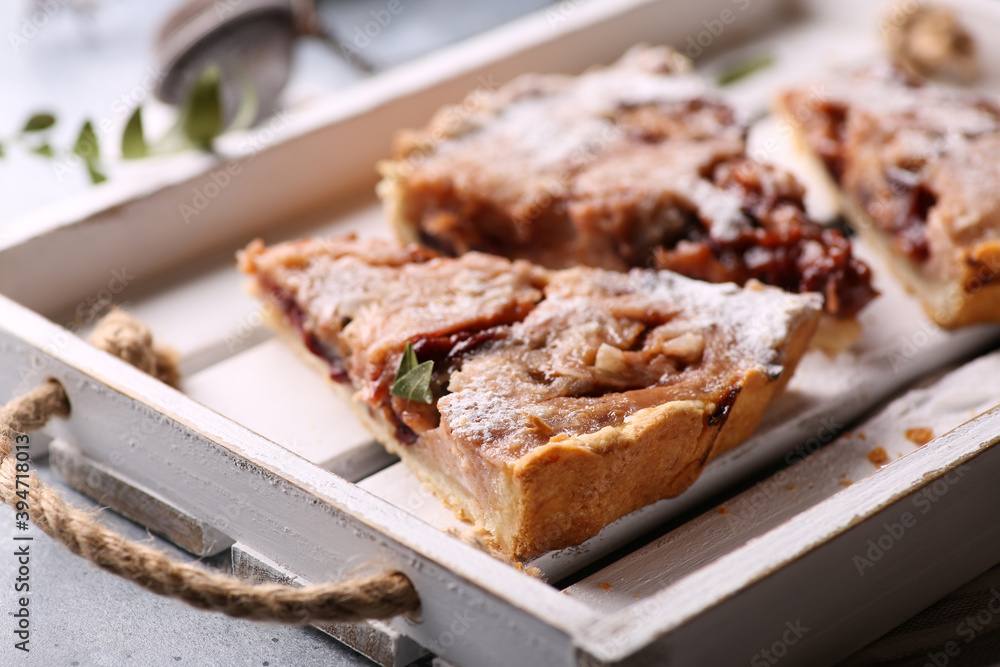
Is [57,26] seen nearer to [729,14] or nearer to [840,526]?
[729,14]

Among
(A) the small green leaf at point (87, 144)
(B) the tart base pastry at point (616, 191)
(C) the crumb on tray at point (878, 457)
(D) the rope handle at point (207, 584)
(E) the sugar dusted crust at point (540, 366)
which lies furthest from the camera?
(A) the small green leaf at point (87, 144)

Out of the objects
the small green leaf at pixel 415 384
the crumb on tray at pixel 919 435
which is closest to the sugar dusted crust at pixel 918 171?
the crumb on tray at pixel 919 435

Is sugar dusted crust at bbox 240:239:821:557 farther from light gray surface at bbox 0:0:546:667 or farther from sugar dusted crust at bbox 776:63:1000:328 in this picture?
sugar dusted crust at bbox 776:63:1000:328

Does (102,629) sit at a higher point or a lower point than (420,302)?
lower

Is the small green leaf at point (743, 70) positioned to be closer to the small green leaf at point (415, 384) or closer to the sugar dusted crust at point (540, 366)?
the sugar dusted crust at point (540, 366)

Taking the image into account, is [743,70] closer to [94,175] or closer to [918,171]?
[918,171]

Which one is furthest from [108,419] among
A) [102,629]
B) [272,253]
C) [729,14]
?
[729,14]

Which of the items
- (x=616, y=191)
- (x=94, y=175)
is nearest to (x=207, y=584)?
(x=616, y=191)
